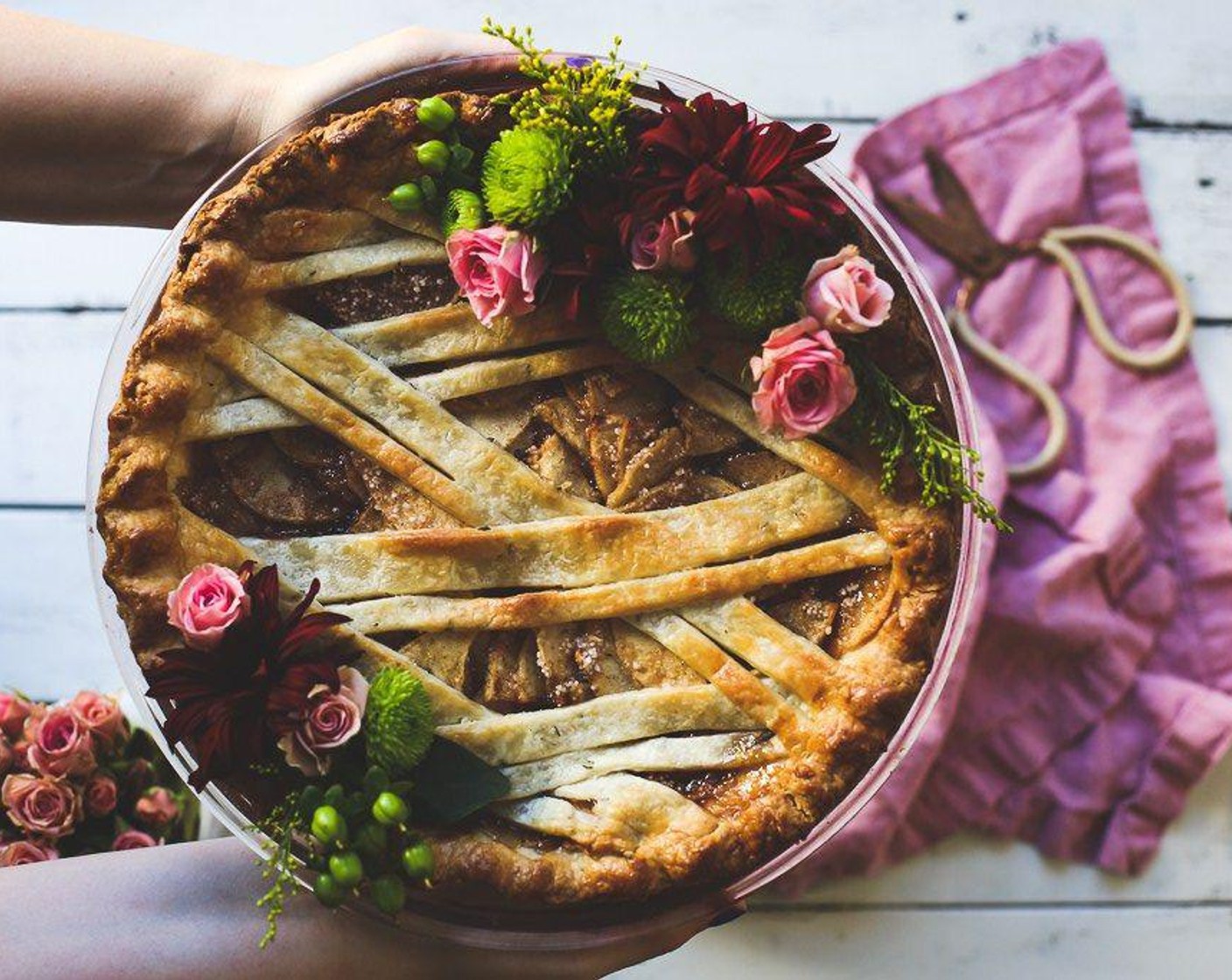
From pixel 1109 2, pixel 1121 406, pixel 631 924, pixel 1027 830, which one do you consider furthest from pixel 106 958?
pixel 1109 2

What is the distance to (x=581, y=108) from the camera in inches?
41.9

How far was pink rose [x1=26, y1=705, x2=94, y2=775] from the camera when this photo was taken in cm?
132

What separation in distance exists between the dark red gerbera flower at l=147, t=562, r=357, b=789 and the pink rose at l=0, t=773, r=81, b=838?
1.20ft

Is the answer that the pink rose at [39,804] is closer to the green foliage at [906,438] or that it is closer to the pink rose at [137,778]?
the pink rose at [137,778]

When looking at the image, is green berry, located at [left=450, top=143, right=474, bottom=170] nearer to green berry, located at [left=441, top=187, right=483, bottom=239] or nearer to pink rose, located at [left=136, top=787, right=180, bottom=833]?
green berry, located at [left=441, top=187, right=483, bottom=239]

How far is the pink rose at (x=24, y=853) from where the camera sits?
1273 millimetres

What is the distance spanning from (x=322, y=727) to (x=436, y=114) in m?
0.54

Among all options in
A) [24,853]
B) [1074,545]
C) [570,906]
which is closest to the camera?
[570,906]

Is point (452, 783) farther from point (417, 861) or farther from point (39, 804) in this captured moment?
point (39, 804)

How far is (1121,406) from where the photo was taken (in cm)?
163

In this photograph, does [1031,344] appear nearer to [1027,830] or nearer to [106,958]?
[1027,830]

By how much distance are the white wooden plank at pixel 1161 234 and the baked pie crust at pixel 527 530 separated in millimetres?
602

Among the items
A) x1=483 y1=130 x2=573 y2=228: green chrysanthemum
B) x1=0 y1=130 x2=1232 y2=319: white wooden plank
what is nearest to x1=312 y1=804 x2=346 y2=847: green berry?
x1=483 y1=130 x2=573 y2=228: green chrysanthemum

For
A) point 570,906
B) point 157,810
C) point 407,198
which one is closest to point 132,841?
point 157,810
